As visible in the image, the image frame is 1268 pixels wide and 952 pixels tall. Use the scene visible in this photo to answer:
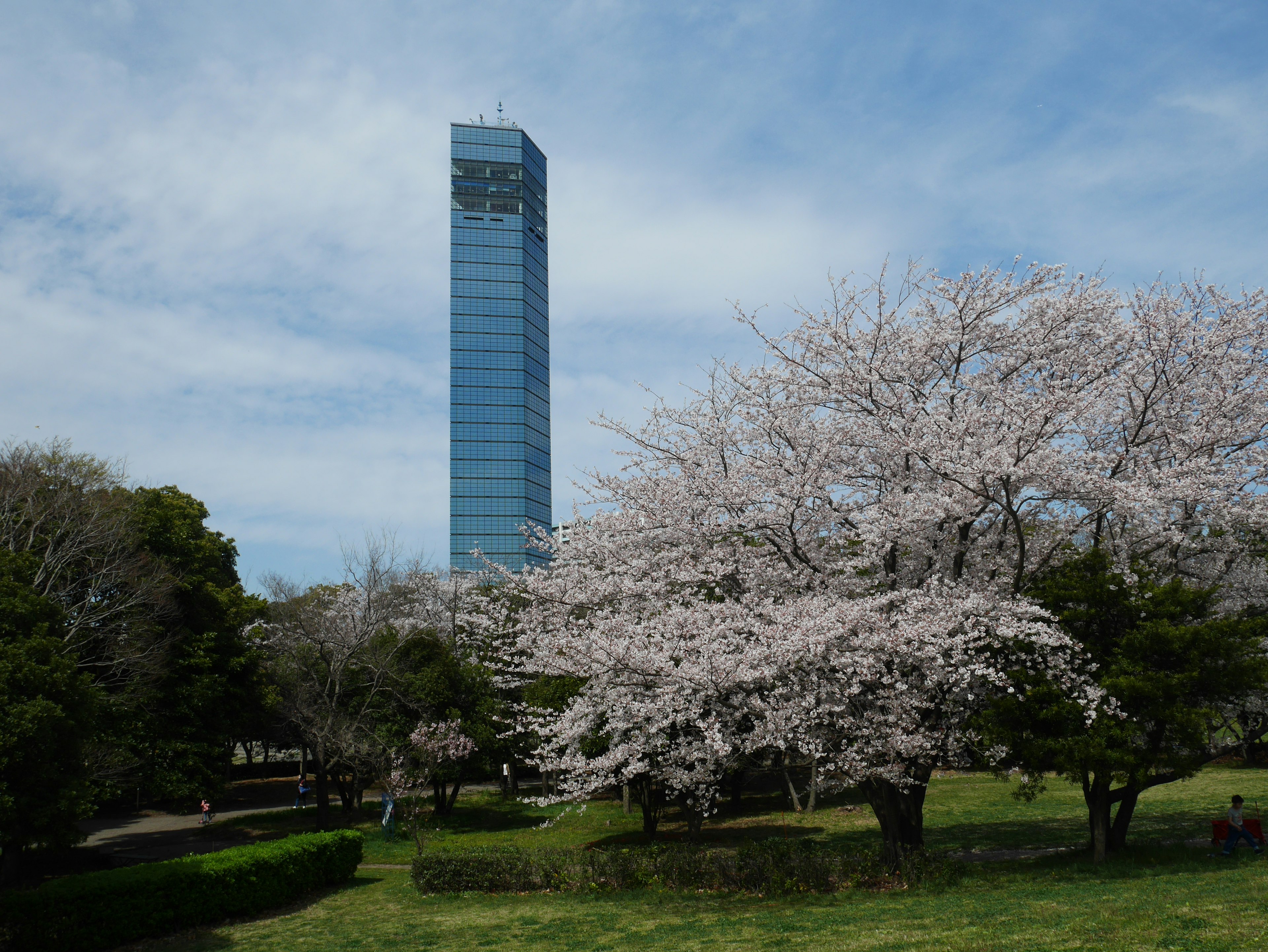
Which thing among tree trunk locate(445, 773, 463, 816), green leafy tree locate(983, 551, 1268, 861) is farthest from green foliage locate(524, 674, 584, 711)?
green leafy tree locate(983, 551, 1268, 861)

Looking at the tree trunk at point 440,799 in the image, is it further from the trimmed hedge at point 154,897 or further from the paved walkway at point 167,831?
the trimmed hedge at point 154,897

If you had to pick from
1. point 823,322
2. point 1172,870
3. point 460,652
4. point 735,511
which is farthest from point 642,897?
point 460,652

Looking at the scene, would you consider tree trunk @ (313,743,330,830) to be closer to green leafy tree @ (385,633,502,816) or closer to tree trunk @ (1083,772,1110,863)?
green leafy tree @ (385,633,502,816)

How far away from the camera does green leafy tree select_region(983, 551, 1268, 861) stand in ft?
34.8

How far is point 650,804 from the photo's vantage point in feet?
69.5

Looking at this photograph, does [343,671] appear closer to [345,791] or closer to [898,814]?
[345,791]

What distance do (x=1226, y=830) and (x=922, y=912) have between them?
5.83m

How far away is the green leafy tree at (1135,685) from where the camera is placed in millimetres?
10617

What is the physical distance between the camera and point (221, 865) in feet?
46.3

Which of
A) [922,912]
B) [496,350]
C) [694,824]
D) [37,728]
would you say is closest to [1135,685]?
[922,912]

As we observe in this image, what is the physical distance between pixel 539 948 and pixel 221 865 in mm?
6788

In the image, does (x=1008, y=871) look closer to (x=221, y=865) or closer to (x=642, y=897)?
(x=642, y=897)

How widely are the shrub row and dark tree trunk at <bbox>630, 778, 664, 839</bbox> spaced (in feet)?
17.2

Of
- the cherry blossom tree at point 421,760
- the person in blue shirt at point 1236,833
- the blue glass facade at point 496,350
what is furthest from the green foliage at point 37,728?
the blue glass facade at point 496,350
